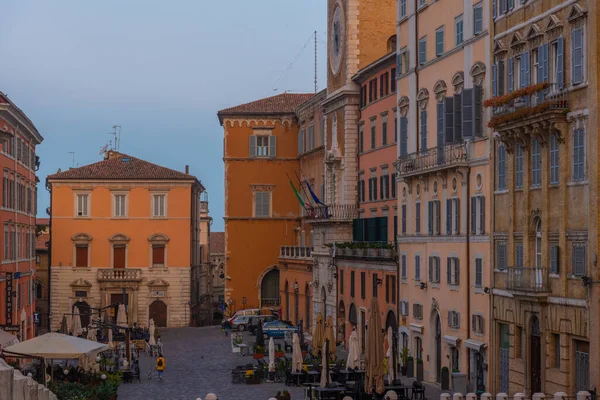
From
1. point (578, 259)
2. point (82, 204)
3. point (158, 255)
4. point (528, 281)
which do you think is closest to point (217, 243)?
point (158, 255)

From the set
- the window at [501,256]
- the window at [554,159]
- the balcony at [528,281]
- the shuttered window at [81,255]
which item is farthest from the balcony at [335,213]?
the window at [554,159]

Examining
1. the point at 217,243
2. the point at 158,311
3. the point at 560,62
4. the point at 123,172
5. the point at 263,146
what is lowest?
the point at 158,311

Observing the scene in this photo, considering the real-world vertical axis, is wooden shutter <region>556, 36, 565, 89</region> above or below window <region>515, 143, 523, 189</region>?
above

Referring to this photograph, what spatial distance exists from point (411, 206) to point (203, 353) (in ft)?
59.9

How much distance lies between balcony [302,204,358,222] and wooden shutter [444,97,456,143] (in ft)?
73.0

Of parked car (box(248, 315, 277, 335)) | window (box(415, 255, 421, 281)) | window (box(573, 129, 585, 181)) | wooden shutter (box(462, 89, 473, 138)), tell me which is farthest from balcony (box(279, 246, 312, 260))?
window (box(573, 129, 585, 181))

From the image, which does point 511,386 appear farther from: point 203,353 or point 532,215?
point 203,353

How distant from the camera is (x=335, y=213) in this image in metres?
68.8

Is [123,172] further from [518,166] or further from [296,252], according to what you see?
[518,166]

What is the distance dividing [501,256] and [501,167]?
110 inches

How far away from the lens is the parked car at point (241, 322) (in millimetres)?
79812

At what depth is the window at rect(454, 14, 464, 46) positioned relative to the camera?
4428 centimetres

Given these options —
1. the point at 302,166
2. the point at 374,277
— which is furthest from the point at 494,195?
the point at 302,166

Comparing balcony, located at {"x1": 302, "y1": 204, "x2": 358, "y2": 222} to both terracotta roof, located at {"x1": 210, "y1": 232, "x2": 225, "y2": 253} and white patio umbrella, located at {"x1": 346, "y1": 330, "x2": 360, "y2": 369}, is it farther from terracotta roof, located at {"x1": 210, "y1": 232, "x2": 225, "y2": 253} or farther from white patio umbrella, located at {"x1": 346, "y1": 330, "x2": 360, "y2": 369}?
terracotta roof, located at {"x1": 210, "y1": 232, "x2": 225, "y2": 253}
